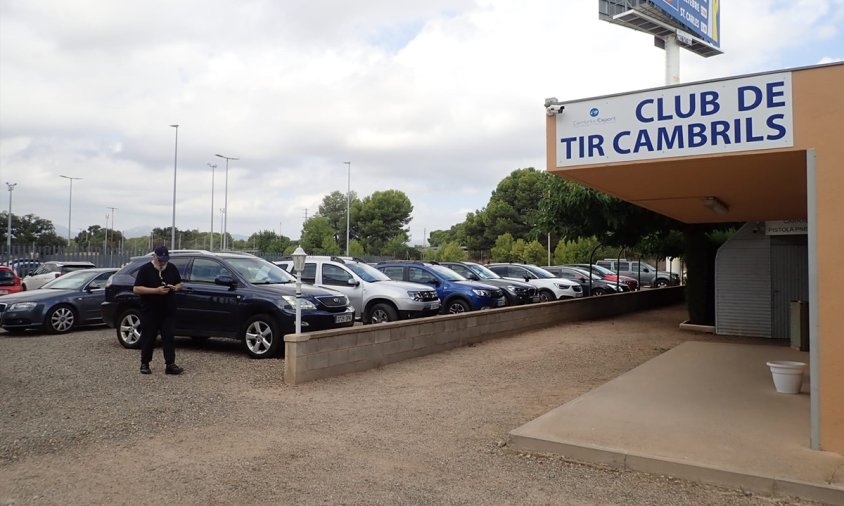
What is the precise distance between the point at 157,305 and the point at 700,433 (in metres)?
6.78

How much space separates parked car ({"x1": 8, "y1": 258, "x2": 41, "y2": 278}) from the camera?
905 inches

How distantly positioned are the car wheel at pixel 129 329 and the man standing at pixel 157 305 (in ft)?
6.91

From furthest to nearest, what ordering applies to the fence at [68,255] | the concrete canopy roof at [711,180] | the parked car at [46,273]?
the fence at [68,255] → the parked car at [46,273] → the concrete canopy roof at [711,180]

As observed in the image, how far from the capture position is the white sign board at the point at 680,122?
5.71 m

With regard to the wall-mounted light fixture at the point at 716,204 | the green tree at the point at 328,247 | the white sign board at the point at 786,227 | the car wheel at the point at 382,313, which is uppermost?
the green tree at the point at 328,247

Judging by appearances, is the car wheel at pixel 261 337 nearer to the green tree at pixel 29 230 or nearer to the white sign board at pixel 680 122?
the white sign board at pixel 680 122

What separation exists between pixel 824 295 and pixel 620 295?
1608cm

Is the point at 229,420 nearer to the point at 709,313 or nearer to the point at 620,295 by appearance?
the point at 709,313

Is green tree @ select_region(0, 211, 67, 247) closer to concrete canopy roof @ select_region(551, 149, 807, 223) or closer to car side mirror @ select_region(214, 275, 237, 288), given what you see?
car side mirror @ select_region(214, 275, 237, 288)

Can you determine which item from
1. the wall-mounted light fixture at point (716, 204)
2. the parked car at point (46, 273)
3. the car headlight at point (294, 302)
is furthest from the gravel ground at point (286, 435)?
the parked car at point (46, 273)

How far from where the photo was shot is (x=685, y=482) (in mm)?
4902

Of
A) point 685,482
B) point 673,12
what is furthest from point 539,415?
point 673,12

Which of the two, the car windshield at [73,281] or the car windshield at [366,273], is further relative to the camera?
the car windshield at [366,273]

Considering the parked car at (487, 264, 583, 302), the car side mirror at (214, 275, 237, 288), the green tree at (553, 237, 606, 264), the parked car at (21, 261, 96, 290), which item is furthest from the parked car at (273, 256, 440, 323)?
the green tree at (553, 237, 606, 264)
